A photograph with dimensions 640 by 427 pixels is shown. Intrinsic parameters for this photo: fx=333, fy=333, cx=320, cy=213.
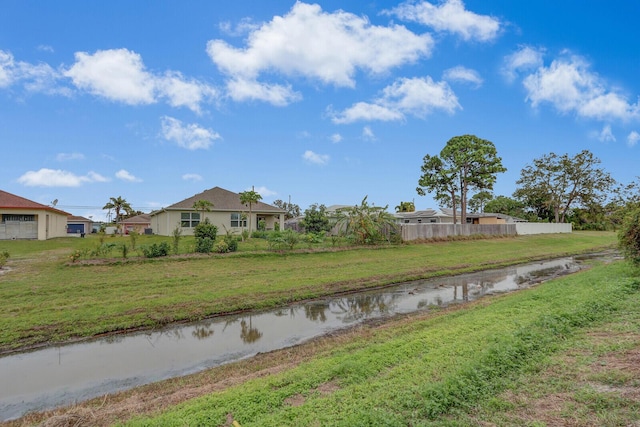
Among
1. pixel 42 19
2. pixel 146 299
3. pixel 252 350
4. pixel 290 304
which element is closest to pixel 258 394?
pixel 252 350

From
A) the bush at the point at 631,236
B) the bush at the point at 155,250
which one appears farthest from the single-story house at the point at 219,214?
the bush at the point at 631,236

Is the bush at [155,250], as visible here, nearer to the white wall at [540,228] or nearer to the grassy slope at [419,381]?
the grassy slope at [419,381]

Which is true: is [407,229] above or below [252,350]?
Answer: above

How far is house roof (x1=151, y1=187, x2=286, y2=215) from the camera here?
28.2 meters

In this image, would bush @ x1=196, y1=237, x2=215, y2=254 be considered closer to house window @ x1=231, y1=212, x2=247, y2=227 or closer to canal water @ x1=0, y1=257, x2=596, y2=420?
canal water @ x1=0, y1=257, x2=596, y2=420

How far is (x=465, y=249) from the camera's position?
22531 mm

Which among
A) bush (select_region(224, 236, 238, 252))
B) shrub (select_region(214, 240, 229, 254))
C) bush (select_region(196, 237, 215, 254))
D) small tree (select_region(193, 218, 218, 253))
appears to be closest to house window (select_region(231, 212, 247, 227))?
small tree (select_region(193, 218, 218, 253))

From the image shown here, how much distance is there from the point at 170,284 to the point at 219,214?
728 inches

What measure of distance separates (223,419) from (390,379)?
6.37 ft

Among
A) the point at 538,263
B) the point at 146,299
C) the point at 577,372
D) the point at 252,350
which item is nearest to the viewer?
the point at 577,372

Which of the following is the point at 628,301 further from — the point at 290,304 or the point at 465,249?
the point at 465,249

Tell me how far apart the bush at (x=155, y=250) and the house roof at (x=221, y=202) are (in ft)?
42.9

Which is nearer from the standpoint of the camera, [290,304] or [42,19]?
[290,304]

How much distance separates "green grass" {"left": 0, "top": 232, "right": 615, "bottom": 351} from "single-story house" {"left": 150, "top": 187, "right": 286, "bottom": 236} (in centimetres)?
1105
